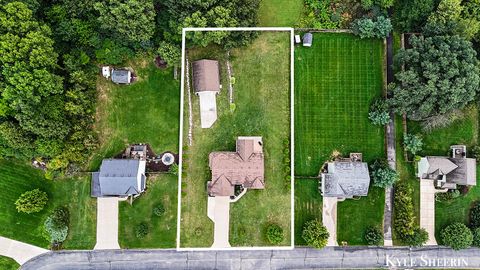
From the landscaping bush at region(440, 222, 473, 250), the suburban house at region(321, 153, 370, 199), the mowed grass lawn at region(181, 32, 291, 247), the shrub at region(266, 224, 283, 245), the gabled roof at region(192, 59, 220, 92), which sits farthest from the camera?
the suburban house at region(321, 153, 370, 199)

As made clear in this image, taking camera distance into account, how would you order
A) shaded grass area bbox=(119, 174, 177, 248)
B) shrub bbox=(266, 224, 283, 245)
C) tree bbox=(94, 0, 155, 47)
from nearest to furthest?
1. tree bbox=(94, 0, 155, 47)
2. shrub bbox=(266, 224, 283, 245)
3. shaded grass area bbox=(119, 174, 177, 248)

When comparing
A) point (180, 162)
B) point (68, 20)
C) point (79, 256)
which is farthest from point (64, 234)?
point (68, 20)

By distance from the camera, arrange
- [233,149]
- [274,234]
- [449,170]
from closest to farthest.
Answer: [274,234] → [233,149] → [449,170]

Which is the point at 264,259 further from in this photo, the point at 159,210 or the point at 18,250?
the point at 18,250

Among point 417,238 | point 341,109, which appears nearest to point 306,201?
point 341,109

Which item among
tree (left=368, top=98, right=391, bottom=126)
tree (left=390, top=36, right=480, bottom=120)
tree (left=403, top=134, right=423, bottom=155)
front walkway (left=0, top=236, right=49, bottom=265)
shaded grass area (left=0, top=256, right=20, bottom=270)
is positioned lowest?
shaded grass area (left=0, top=256, right=20, bottom=270)

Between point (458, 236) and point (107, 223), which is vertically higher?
point (107, 223)

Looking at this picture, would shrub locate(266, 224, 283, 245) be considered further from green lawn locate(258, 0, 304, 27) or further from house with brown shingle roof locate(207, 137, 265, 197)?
green lawn locate(258, 0, 304, 27)

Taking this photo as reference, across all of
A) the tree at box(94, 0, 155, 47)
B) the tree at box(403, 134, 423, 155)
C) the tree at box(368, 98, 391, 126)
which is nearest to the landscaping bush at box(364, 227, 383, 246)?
the tree at box(403, 134, 423, 155)
